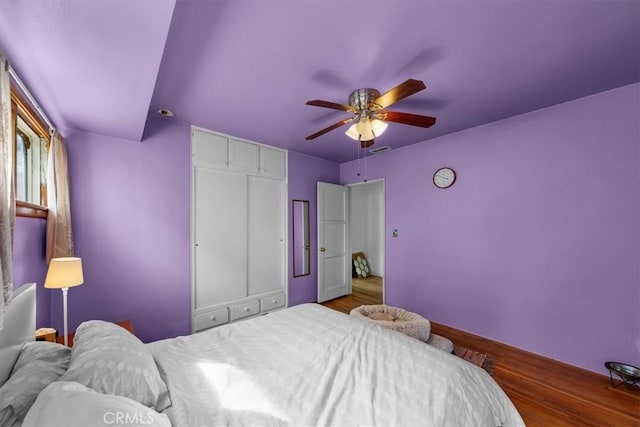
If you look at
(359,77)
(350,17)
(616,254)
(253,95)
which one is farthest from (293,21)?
(616,254)

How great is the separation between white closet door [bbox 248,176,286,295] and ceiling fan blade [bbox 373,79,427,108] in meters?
2.15

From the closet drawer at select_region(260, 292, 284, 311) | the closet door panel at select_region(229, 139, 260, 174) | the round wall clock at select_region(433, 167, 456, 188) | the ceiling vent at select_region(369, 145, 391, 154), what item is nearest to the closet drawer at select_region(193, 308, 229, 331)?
the closet drawer at select_region(260, 292, 284, 311)

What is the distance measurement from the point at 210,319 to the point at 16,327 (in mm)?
1984

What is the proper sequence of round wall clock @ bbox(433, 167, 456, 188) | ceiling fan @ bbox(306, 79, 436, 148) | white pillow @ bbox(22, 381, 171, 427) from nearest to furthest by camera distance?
white pillow @ bbox(22, 381, 171, 427) < ceiling fan @ bbox(306, 79, 436, 148) < round wall clock @ bbox(433, 167, 456, 188)

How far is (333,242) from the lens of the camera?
426cm

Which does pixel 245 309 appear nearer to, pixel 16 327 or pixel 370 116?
pixel 16 327

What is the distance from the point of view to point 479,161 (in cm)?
289

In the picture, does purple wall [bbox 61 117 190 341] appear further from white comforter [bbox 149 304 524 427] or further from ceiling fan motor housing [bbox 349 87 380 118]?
ceiling fan motor housing [bbox 349 87 380 118]

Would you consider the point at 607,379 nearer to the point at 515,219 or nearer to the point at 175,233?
the point at 515,219

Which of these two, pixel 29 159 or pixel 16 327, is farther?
pixel 29 159

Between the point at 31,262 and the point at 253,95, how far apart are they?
205 cm

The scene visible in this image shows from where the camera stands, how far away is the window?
1567 mm

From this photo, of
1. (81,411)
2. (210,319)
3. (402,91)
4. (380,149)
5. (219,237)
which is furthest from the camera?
(380,149)

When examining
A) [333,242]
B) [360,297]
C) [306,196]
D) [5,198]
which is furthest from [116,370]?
[360,297]
